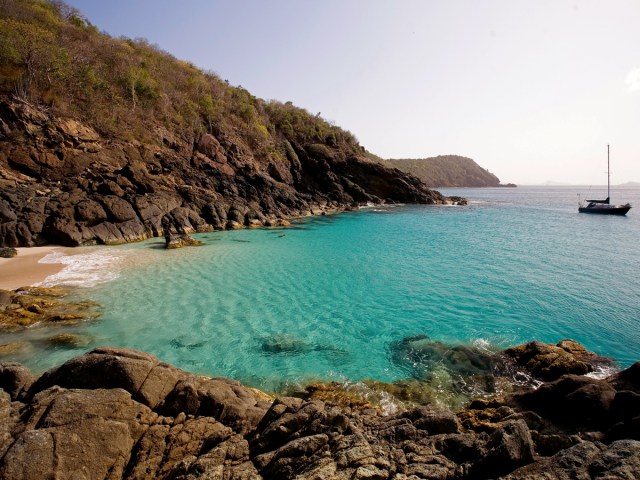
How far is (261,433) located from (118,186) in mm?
29331

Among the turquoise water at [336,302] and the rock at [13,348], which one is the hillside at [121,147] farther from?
the rock at [13,348]

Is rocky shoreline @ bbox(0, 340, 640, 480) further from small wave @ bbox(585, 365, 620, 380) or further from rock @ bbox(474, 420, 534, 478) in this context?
small wave @ bbox(585, 365, 620, 380)

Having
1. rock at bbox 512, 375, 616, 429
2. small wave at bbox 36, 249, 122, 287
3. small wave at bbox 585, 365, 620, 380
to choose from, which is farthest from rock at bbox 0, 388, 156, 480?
small wave at bbox 36, 249, 122, 287

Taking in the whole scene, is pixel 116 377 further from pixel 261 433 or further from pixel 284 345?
pixel 284 345

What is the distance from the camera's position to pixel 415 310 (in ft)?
47.2

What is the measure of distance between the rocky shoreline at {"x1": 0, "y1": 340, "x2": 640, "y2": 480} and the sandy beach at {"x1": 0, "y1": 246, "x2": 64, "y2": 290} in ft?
40.0

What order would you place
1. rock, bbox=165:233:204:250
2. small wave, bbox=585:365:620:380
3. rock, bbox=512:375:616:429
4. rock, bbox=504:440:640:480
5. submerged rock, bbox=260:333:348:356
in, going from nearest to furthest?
rock, bbox=504:440:640:480 < rock, bbox=512:375:616:429 < small wave, bbox=585:365:620:380 < submerged rock, bbox=260:333:348:356 < rock, bbox=165:233:204:250

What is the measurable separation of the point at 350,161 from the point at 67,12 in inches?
1849

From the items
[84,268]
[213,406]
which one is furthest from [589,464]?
[84,268]

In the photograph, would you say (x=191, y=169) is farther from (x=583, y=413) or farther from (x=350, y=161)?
(x=583, y=413)

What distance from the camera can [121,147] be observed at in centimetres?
3375

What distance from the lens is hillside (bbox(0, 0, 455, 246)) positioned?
84.1ft

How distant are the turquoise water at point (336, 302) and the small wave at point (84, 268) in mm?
118

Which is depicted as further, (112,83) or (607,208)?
(607,208)
